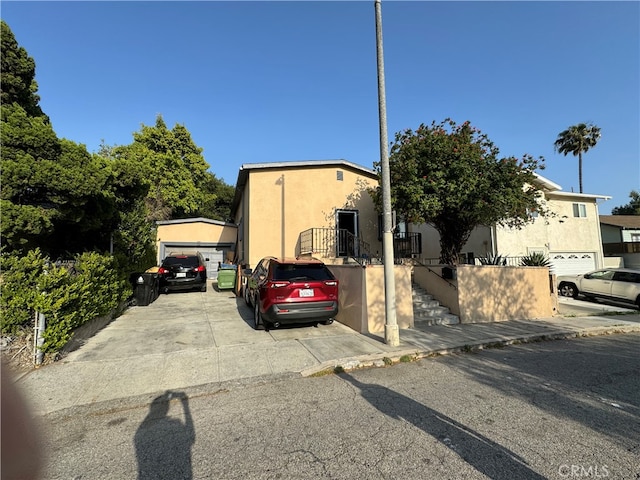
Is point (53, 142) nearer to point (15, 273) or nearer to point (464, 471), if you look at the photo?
point (15, 273)

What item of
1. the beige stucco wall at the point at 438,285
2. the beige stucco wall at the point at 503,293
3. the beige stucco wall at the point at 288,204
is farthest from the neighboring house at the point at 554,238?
the beige stucco wall at the point at 288,204

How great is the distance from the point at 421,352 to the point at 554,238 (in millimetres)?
16428

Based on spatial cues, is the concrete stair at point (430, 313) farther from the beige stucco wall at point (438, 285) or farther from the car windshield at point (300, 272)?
the car windshield at point (300, 272)

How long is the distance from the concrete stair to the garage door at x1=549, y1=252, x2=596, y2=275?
1242 centimetres

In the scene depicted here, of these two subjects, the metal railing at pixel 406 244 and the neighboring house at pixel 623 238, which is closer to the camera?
the metal railing at pixel 406 244

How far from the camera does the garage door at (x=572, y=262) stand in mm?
18156

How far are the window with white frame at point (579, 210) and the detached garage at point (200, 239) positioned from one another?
20.6 meters

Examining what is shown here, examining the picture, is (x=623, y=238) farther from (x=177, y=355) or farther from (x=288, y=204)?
(x=177, y=355)

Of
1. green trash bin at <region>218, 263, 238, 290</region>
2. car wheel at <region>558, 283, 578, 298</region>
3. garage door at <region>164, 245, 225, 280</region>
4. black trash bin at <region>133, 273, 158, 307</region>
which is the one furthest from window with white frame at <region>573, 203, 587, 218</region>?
black trash bin at <region>133, 273, 158, 307</region>

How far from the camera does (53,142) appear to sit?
19.1ft

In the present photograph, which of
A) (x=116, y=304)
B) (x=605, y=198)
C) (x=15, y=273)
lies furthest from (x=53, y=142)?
(x=605, y=198)

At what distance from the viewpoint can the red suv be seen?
7090 millimetres

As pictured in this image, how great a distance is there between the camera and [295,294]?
7.18 metres

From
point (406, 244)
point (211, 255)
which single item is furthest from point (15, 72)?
point (211, 255)
